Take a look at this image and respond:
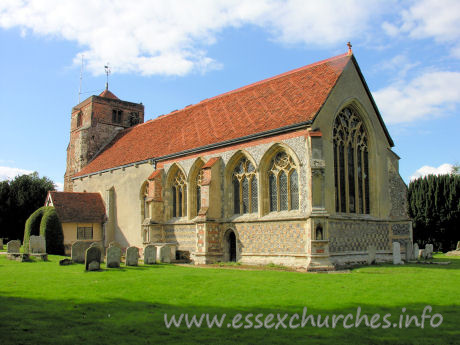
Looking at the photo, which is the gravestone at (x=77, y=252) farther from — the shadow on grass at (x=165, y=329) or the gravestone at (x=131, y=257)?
the shadow on grass at (x=165, y=329)

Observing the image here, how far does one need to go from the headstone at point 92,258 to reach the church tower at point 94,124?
23037 mm

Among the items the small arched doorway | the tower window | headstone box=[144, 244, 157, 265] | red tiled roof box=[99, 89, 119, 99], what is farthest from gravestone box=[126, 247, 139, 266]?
red tiled roof box=[99, 89, 119, 99]

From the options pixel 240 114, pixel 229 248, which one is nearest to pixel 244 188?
pixel 229 248

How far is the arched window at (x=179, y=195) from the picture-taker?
25828mm

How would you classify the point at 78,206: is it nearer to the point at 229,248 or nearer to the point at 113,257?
the point at 229,248

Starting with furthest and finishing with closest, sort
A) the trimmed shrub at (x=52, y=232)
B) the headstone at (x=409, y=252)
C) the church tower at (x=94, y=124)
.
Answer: the church tower at (x=94, y=124) → the trimmed shrub at (x=52, y=232) → the headstone at (x=409, y=252)

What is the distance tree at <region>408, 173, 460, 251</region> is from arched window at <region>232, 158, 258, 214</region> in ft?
78.2

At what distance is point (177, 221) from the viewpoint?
83.6ft

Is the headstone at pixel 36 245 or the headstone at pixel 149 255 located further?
the headstone at pixel 36 245

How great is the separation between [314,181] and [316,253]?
3.05 m

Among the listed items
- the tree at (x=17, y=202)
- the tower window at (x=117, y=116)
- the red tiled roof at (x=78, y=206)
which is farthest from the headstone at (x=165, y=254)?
the tree at (x=17, y=202)

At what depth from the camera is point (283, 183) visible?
20.5 m

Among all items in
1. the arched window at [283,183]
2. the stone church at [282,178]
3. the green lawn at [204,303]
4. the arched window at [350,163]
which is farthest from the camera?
the arched window at [350,163]

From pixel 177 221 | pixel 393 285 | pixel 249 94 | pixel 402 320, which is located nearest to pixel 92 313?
pixel 402 320
